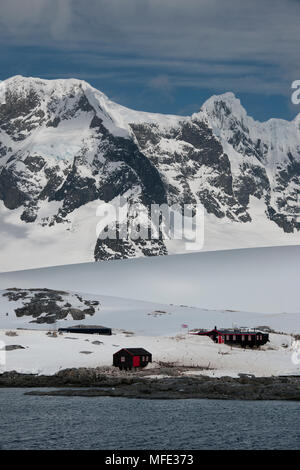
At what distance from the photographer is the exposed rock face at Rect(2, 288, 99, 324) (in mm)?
136875

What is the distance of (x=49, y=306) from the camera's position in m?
140

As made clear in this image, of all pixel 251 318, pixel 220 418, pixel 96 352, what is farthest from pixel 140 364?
pixel 251 318

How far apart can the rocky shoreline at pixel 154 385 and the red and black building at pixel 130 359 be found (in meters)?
3.68

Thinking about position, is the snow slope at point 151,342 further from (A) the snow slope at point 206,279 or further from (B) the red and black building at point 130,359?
(A) the snow slope at point 206,279

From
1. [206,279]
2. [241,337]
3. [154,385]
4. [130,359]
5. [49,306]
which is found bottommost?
[154,385]

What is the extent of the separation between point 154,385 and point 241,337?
36.2m

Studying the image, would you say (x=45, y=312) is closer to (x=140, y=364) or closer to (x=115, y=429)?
(x=140, y=364)

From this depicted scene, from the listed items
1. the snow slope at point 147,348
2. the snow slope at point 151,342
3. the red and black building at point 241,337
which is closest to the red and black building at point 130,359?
the snow slope at point 147,348

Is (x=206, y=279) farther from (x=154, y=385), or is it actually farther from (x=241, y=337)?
(x=154, y=385)

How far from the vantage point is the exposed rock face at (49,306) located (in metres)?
137

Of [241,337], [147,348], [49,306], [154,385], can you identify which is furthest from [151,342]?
[49,306]

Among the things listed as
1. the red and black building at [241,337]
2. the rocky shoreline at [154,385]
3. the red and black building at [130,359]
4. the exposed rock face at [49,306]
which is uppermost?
the exposed rock face at [49,306]
